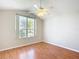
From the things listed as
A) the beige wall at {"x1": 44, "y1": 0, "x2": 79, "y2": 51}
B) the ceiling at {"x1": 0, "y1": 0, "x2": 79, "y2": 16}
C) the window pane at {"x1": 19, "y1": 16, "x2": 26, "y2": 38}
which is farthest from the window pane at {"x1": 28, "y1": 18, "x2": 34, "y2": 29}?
the ceiling at {"x1": 0, "y1": 0, "x2": 79, "y2": 16}

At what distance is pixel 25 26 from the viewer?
493cm

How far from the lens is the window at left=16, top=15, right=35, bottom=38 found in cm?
462

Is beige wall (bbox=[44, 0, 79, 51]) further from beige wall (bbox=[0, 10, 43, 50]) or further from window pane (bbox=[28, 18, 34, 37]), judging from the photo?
beige wall (bbox=[0, 10, 43, 50])

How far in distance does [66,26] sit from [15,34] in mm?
2800

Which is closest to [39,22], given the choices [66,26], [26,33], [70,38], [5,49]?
[26,33]

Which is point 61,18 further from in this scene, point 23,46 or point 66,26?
point 23,46

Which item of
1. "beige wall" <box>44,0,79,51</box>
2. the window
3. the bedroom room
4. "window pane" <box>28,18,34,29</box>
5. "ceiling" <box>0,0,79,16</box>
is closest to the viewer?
"ceiling" <box>0,0,79,16</box>

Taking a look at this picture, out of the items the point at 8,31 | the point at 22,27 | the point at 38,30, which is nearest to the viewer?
the point at 8,31

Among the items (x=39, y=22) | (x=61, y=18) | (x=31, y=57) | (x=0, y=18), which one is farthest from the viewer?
(x=39, y=22)

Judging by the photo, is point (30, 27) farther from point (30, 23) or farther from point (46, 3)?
point (46, 3)

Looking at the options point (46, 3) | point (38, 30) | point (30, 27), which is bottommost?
point (38, 30)

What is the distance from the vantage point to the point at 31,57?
337cm

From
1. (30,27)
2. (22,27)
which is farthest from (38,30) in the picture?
(22,27)

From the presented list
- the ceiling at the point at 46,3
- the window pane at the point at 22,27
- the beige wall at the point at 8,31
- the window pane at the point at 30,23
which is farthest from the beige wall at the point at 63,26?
the beige wall at the point at 8,31
